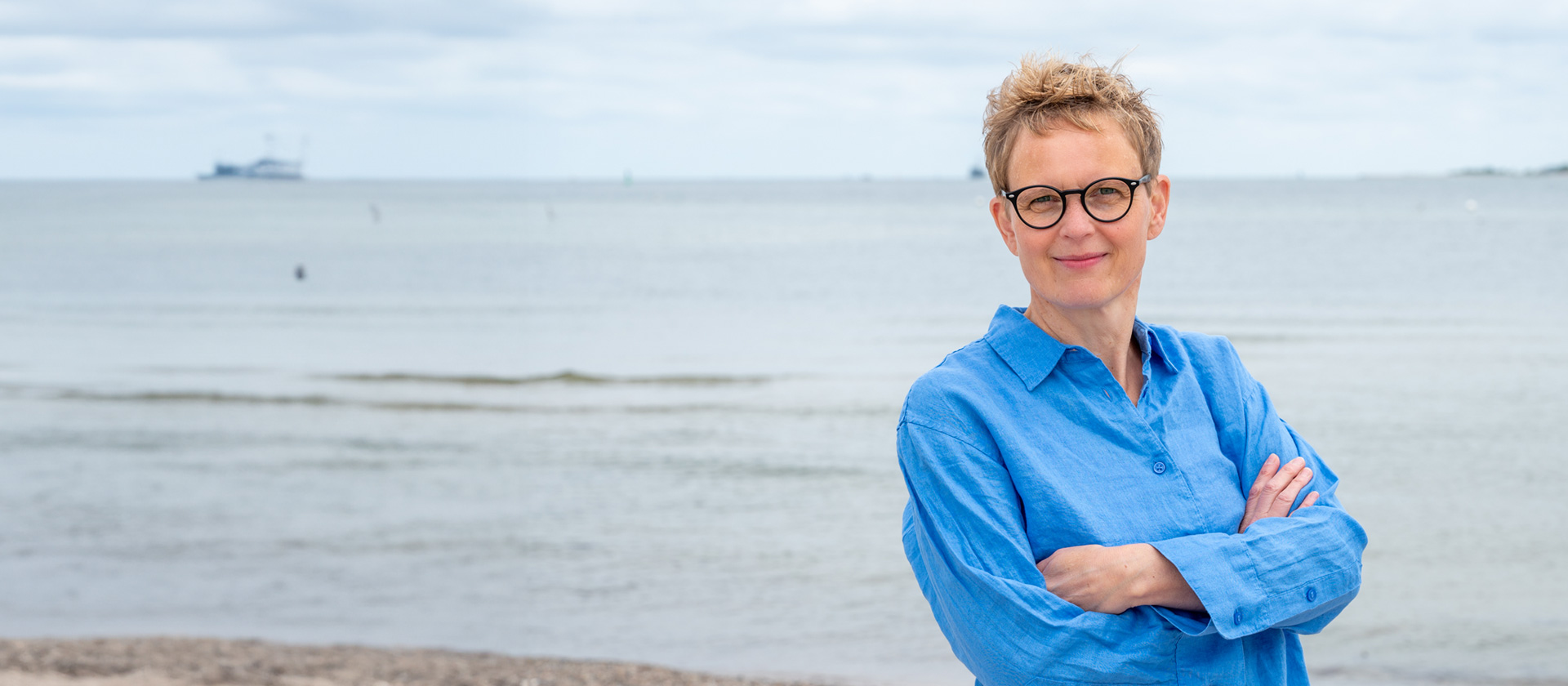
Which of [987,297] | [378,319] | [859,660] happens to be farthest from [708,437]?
[987,297]

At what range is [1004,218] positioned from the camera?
6.64 ft

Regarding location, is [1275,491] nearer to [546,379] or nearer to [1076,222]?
[1076,222]

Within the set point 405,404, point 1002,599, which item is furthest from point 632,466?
point 1002,599

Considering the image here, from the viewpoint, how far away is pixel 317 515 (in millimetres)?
9930

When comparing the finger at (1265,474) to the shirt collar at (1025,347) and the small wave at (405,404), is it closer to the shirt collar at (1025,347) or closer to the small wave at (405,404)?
the shirt collar at (1025,347)

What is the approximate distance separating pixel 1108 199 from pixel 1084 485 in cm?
48

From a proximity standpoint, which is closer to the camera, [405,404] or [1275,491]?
[1275,491]

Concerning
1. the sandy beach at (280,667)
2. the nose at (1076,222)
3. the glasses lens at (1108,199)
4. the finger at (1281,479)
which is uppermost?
the glasses lens at (1108,199)

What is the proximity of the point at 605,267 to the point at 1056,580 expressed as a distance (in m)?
48.3

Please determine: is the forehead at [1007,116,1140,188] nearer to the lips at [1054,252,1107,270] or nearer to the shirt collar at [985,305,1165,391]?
the lips at [1054,252,1107,270]

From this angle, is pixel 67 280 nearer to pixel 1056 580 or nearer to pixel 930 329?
pixel 930 329

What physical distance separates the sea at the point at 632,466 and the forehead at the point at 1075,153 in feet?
16.6

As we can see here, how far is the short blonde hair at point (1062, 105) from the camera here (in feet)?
6.07

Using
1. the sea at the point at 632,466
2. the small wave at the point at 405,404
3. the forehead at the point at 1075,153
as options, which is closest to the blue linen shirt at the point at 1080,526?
the forehead at the point at 1075,153
